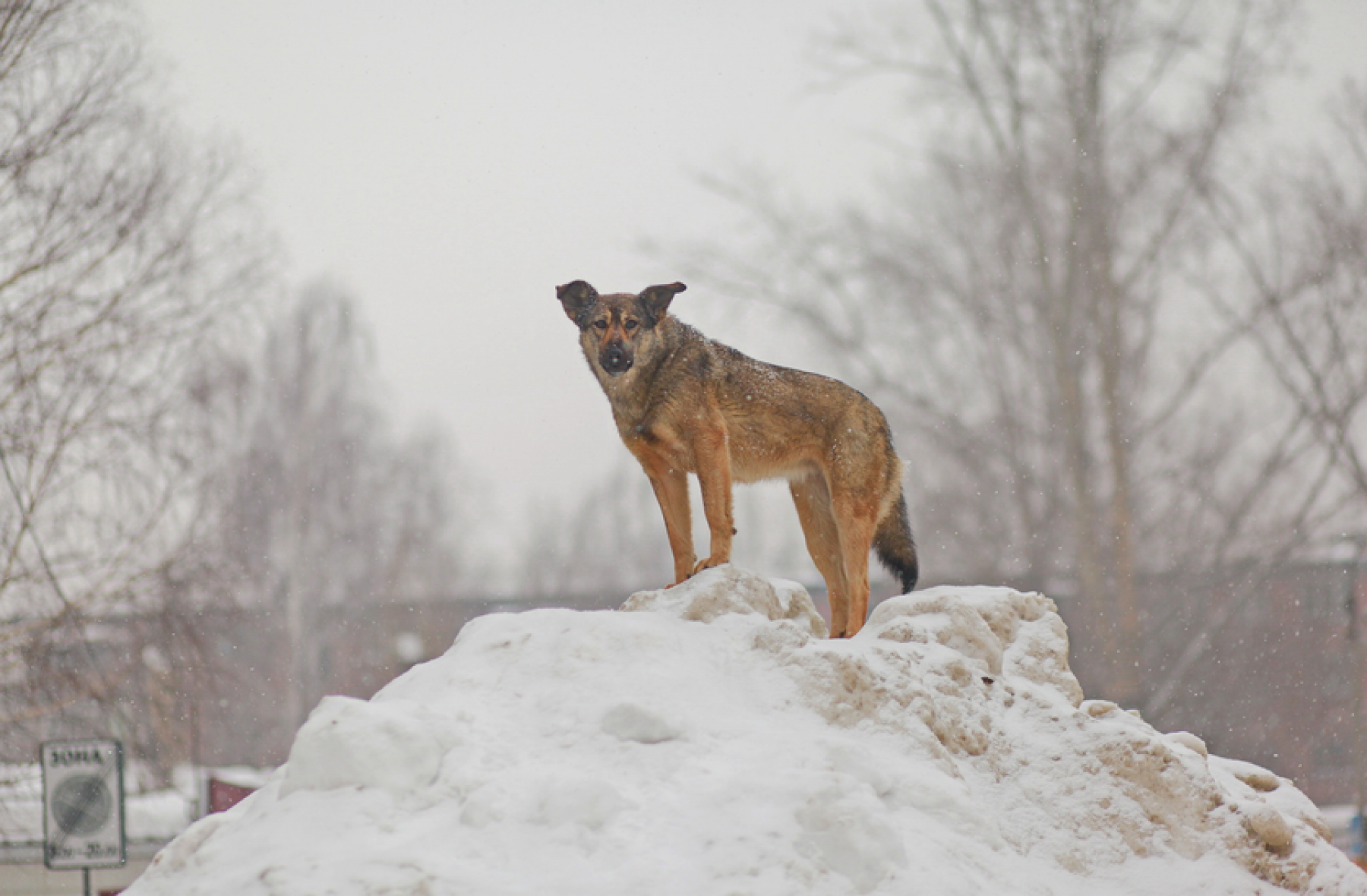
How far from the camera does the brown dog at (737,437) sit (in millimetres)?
4863

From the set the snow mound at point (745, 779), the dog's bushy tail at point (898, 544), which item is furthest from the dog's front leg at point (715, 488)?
the dog's bushy tail at point (898, 544)

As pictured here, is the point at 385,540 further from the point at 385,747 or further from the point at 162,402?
the point at 385,747

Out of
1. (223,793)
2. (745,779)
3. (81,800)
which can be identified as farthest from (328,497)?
(745,779)

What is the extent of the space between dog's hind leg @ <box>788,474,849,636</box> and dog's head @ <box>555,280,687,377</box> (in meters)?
1.18

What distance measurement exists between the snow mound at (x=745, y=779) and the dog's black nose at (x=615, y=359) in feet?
2.94

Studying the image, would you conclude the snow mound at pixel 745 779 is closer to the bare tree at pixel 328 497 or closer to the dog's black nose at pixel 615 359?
the dog's black nose at pixel 615 359

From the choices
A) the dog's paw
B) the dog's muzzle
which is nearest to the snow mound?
the dog's paw

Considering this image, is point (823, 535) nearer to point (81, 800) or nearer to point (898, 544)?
point (898, 544)

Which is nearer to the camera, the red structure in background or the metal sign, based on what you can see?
the metal sign

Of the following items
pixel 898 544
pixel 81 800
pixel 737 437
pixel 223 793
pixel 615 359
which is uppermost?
pixel 615 359

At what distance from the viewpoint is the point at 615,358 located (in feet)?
15.2

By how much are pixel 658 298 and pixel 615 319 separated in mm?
257

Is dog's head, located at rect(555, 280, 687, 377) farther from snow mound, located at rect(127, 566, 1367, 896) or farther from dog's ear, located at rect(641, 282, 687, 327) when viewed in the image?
snow mound, located at rect(127, 566, 1367, 896)

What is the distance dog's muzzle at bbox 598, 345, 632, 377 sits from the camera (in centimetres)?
463
